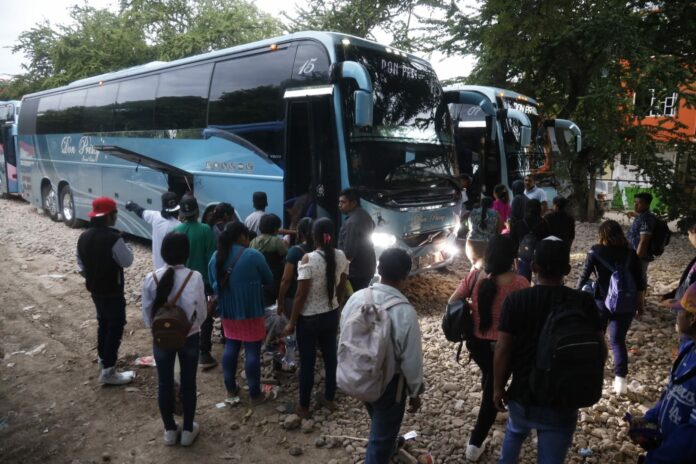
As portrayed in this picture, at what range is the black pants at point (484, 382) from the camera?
3.24 m

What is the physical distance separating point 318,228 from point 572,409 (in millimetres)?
2145

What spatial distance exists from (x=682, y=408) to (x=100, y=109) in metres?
11.9

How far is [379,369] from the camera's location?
2.55 metres

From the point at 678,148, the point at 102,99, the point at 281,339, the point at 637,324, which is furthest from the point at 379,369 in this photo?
the point at 678,148

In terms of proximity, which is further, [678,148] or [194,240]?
[678,148]

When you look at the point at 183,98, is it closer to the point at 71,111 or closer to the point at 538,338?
the point at 71,111

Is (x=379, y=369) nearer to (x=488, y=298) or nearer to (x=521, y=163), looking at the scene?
(x=488, y=298)

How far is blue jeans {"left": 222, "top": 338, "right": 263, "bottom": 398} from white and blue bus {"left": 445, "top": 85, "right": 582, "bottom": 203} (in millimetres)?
7560

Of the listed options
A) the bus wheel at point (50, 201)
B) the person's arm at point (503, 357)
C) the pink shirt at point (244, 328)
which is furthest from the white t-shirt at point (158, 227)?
the bus wheel at point (50, 201)

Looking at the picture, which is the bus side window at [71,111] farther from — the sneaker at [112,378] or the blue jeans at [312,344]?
the blue jeans at [312,344]

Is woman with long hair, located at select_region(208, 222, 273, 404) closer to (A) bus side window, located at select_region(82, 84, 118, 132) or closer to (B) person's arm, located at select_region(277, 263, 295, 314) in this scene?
(B) person's arm, located at select_region(277, 263, 295, 314)

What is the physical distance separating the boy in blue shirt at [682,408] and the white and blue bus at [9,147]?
743 inches

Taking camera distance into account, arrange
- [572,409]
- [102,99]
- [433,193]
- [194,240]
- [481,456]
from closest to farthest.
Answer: [572,409] < [481,456] < [194,240] < [433,193] < [102,99]

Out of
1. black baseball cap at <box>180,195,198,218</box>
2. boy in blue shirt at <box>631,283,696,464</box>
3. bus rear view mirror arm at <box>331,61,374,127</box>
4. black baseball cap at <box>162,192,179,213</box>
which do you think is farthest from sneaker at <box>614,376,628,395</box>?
black baseball cap at <box>162,192,179,213</box>
